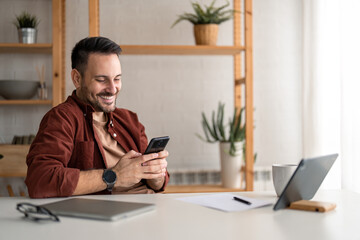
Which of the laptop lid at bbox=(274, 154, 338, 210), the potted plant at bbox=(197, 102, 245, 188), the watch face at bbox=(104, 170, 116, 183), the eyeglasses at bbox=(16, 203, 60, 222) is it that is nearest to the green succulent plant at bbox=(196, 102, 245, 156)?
the potted plant at bbox=(197, 102, 245, 188)

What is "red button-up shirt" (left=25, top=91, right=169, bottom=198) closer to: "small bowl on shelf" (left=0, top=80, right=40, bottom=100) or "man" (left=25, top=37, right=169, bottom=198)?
"man" (left=25, top=37, right=169, bottom=198)

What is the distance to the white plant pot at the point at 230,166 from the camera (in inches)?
122

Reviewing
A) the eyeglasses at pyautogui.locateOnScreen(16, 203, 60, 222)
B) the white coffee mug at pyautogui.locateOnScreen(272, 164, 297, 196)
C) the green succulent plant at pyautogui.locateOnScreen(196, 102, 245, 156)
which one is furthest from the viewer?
the green succulent plant at pyautogui.locateOnScreen(196, 102, 245, 156)

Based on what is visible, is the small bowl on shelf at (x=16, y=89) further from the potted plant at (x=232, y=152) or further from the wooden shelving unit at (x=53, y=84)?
the potted plant at (x=232, y=152)

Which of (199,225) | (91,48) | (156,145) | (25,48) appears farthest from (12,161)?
(199,225)

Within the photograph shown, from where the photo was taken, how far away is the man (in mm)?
1541

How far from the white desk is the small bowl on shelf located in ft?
6.18

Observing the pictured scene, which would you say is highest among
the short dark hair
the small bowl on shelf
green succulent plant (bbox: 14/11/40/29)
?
green succulent plant (bbox: 14/11/40/29)

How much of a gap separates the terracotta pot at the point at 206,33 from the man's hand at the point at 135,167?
1.46 metres

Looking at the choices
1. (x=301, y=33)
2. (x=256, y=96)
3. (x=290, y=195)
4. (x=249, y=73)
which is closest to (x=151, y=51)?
(x=249, y=73)

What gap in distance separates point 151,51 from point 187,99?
0.54 metres

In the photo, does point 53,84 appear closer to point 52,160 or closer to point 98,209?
point 52,160

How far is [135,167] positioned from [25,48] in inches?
71.6

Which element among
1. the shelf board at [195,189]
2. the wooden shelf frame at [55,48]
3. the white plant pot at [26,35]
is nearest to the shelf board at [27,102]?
the wooden shelf frame at [55,48]
